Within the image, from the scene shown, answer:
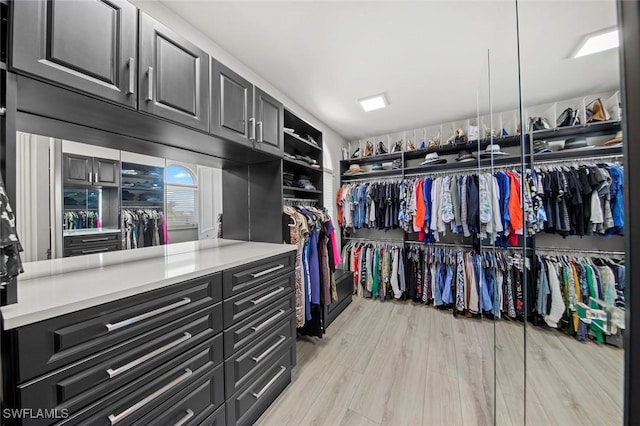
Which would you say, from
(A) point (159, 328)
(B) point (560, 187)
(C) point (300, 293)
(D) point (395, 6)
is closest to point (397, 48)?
(D) point (395, 6)

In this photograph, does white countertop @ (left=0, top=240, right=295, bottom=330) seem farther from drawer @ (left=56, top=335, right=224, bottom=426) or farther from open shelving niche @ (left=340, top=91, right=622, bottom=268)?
open shelving niche @ (left=340, top=91, right=622, bottom=268)

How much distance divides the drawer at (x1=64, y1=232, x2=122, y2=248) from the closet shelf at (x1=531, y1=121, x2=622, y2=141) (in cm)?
215

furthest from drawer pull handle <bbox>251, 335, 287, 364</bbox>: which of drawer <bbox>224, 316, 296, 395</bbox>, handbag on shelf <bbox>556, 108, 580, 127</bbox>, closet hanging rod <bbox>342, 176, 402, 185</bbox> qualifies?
closet hanging rod <bbox>342, 176, 402, 185</bbox>

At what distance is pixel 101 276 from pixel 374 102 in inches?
112

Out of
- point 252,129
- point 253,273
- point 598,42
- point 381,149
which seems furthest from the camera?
point 381,149

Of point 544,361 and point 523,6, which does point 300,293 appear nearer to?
point 544,361

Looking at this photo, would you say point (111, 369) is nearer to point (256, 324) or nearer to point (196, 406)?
point (196, 406)

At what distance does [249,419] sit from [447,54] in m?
3.03

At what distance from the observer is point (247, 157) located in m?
1.79

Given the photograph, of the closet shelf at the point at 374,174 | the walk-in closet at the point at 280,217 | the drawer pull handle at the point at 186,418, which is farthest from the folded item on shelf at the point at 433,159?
the drawer pull handle at the point at 186,418

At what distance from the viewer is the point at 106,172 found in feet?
4.16

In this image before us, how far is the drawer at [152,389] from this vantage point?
0.71 metres

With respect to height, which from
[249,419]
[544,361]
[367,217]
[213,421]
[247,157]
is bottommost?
[249,419]

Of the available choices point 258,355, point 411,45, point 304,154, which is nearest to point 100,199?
point 258,355
